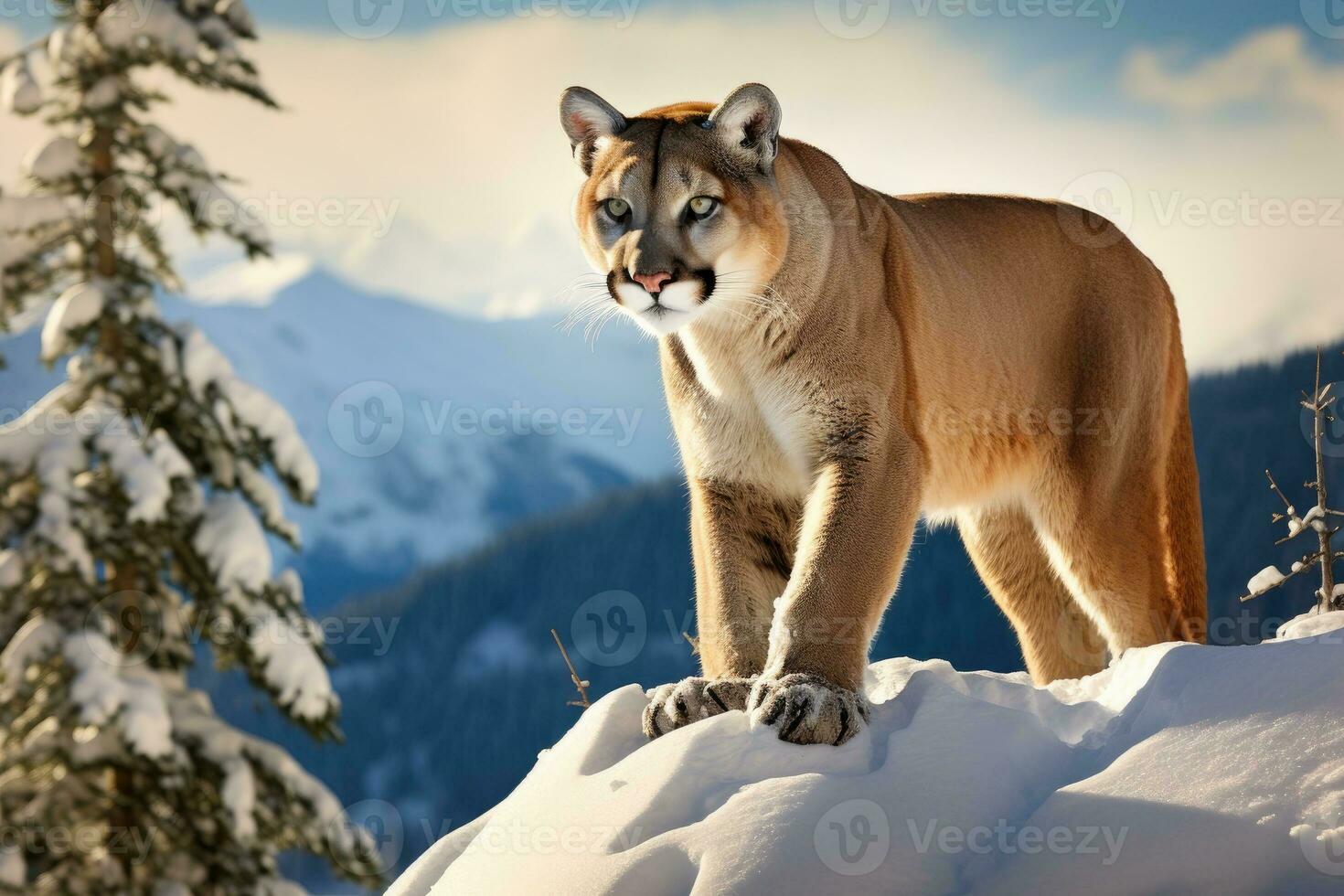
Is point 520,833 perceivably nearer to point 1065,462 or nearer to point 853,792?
point 853,792

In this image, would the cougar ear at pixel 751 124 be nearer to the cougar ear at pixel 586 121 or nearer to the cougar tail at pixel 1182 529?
the cougar ear at pixel 586 121

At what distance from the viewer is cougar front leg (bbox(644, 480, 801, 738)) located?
5.00m

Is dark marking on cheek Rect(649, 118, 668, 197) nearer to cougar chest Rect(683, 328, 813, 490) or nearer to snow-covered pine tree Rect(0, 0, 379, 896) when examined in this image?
cougar chest Rect(683, 328, 813, 490)

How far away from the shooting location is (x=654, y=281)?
4684 millimetres

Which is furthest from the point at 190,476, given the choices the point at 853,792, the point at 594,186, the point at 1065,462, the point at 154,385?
the point at 1065,462

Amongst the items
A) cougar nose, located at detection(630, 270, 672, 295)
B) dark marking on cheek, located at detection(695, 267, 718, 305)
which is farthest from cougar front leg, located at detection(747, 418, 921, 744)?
cougar nose, located at detection(630, 270, 672, 295)

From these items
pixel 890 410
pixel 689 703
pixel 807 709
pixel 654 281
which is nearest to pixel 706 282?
pixel 654 281

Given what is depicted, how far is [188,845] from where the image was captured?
5.74 metres

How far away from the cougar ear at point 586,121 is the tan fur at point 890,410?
87mm

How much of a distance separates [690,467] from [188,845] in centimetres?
272

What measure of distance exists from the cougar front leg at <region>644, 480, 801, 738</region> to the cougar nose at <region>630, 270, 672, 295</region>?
0.87 meters

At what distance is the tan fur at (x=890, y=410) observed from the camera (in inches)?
188

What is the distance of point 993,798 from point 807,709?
2.07 ft

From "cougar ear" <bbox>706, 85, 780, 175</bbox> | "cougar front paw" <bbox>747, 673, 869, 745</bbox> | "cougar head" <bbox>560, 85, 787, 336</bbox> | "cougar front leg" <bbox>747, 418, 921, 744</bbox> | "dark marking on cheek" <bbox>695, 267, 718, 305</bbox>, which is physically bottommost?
"cougar front paw" <bbox>747, 673, 869, 745</bbox>
